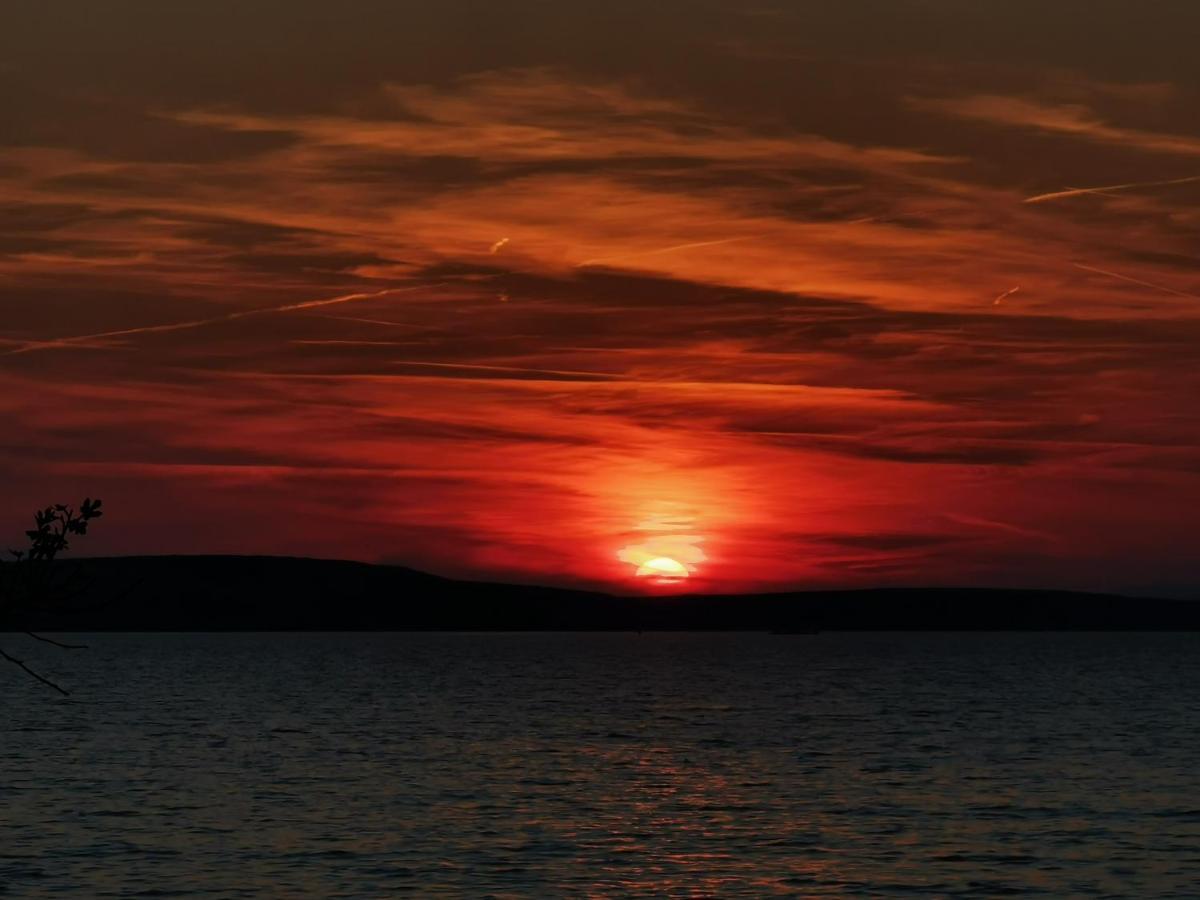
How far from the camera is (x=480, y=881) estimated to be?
4784 centimetres

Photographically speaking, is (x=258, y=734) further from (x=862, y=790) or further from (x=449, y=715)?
(x=862, y=790)

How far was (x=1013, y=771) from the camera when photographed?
263ft

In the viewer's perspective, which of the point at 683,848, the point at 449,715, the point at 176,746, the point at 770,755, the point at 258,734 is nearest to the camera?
the point at 683,848

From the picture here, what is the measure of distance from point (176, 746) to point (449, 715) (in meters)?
33.4

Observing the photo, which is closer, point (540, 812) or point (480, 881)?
point (480, 881)

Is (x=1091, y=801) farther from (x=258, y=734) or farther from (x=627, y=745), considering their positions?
(x=258, y=734)

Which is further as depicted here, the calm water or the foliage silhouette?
the calm water

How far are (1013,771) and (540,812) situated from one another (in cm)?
2732

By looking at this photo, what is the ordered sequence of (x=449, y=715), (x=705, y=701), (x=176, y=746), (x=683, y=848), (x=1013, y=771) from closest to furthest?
1. (x=683, y=848)
2. (x=1013, y=771)
3. (x=176, y=746)
4. (x=449, y=715)
5. (x=705, y=701)

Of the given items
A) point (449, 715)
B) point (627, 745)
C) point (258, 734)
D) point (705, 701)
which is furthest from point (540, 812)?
point (705, 701)

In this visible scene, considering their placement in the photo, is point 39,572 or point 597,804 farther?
point 597,804

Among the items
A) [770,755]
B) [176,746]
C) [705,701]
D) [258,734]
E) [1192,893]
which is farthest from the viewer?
[705,701]

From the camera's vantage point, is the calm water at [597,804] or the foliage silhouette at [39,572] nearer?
the foliage silhouette at [39,572]

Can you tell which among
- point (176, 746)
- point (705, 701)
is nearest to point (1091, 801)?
point (176, 746)
